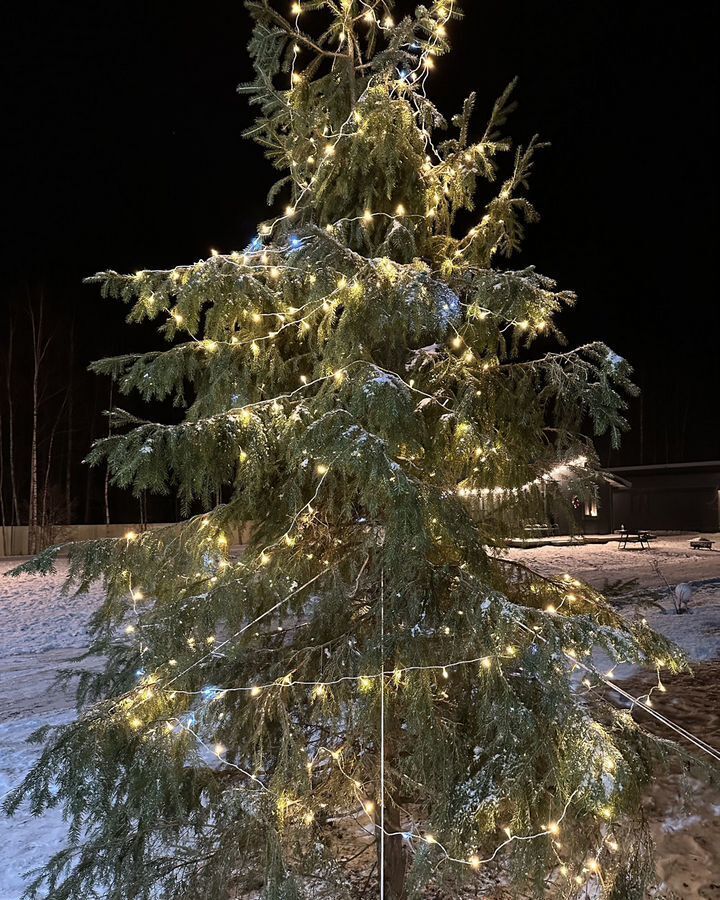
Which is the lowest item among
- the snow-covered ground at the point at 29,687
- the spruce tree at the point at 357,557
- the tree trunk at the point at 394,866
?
the snow-covered ground at the point at 29,687

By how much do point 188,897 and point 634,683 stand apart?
6.11 meters

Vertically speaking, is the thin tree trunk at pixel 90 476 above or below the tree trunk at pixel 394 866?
above

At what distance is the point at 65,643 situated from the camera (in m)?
10.5

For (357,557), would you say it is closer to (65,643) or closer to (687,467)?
(65,643)

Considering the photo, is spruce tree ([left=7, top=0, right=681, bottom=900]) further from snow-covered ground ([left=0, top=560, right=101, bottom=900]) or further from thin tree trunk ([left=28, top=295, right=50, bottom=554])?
thin tree trunk ([left=28, top=295, right=50, bottom=554])

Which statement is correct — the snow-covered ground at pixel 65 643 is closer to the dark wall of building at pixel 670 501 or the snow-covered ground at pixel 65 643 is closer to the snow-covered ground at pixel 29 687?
the snow-covered ground at pixel 29 687

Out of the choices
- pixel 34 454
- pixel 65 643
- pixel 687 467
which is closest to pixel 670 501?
pixel 687 467

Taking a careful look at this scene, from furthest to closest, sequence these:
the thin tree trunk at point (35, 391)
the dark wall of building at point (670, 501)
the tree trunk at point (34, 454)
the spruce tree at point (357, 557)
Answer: the dark wall of building at point (670, 501) < the thin tree trunk at point (35, 391) < the tree trunk at point (34, 454) < the spruce tree at point (357, 557)

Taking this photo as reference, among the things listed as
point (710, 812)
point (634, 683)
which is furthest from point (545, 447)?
point (634, 683)

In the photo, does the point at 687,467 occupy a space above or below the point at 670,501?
above

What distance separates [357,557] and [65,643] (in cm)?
907

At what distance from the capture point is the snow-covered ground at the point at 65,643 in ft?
13.9

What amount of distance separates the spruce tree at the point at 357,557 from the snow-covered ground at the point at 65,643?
0.83m

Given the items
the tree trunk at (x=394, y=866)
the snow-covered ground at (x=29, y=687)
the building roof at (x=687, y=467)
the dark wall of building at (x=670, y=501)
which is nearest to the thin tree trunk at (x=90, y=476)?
the snow-covered ground at (x=29, y=687)
